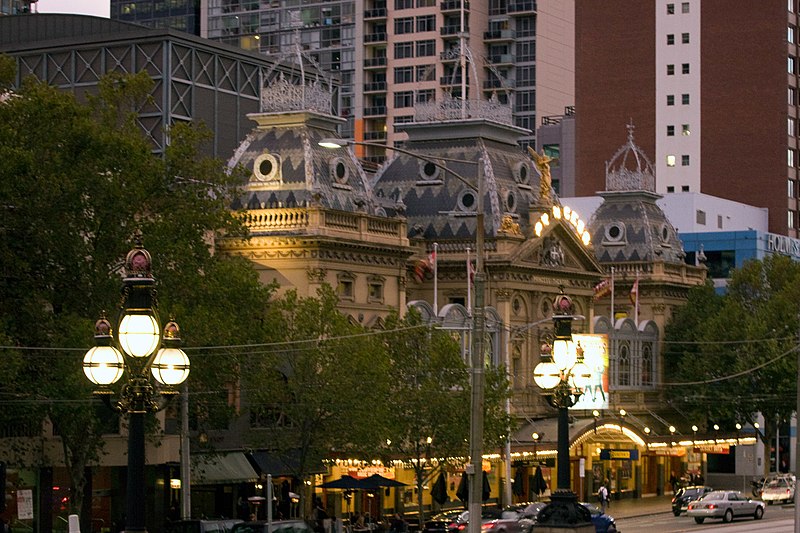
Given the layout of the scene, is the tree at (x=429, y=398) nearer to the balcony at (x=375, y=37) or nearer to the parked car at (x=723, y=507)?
the parked car at (x=723, y=507)

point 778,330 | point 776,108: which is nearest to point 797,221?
point 776,108

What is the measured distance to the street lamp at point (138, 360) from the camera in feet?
87.2

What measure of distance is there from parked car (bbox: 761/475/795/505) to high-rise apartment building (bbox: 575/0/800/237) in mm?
40432

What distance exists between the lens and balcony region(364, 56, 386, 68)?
6629 inches

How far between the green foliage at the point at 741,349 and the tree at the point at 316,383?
118 feet

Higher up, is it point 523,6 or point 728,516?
point 523,6

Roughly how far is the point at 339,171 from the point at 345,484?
16.4m

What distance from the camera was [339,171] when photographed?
79.5m

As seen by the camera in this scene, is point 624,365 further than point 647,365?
No

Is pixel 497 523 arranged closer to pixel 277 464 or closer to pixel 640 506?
pixel 277 464

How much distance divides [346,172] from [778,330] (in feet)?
105

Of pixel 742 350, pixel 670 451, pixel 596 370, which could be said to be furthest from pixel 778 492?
pixel 596 370

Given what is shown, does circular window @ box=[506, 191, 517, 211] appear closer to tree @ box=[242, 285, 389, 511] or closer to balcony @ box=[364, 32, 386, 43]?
tree @ box=[242, 285, 389, 511]

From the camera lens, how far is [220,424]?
2564 inches
